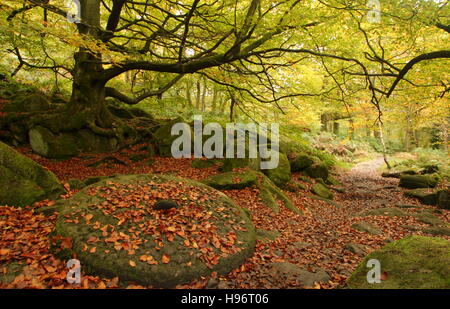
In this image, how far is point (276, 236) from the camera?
6.25m

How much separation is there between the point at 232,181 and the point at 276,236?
2880 millimetres

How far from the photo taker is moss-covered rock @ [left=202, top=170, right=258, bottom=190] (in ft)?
27.8

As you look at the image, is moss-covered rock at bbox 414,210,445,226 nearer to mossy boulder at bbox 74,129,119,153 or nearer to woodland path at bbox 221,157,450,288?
woodland path at bbox 221,157,450,288

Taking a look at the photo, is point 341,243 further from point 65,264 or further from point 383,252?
point 65,264

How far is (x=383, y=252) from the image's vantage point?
12.3ft

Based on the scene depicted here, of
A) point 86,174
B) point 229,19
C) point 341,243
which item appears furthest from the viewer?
point 86,174

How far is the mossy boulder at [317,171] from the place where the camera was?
13717mm

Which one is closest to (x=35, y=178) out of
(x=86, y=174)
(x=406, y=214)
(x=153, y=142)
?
(x=86, y=174)

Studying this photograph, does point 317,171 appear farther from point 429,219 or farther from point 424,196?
point 429,219

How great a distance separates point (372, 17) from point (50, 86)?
624 inches

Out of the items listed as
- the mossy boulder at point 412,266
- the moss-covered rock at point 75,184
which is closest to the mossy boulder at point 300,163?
the mossy boulder at point 412,266

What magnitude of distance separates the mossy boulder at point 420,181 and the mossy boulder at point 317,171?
4.16 m

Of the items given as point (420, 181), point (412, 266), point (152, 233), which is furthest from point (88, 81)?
point (420, 181)

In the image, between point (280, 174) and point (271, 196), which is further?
point (280, 174)
